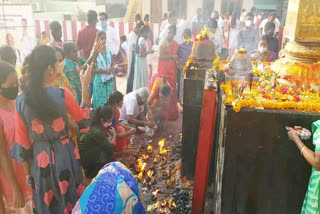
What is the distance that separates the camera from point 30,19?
6.55 meters

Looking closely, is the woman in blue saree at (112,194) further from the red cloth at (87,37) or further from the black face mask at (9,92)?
the red cloth at (87,37)

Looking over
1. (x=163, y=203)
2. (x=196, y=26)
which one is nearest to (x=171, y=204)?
(x=163, y=203)

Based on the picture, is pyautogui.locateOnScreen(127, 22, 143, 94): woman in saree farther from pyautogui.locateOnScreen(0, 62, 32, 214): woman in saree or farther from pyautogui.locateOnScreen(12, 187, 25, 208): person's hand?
pyautogui.locateOnScreen(12, 187, 25, 208): person's hand

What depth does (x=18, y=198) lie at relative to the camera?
3.10 metres

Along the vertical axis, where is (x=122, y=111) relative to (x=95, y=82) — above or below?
below

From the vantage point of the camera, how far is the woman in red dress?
16.3 ft

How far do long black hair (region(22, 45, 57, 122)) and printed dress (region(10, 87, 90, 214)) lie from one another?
0.17 feet

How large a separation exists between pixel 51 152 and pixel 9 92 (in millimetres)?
790

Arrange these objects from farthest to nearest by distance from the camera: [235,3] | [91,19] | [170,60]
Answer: [235,3]
[170,60]
[91,19]

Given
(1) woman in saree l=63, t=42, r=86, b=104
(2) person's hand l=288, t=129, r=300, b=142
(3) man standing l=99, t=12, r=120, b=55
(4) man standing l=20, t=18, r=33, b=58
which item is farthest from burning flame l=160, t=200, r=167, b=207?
(3) man standing l=99, t=12, r=120, b=55

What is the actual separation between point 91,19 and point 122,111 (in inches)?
89.3

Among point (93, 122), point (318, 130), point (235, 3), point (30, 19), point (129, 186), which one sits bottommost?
point (93, 122)

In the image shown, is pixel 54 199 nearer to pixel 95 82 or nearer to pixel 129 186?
pixel 129 186

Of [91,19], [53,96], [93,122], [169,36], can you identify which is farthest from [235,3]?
[53,96]
